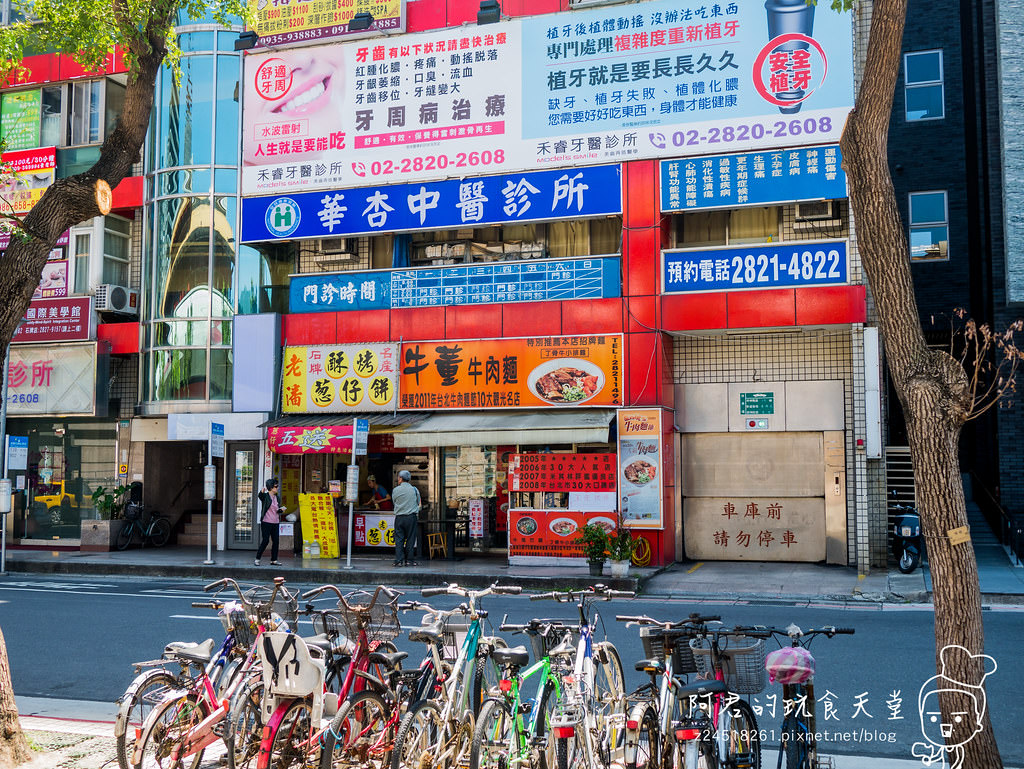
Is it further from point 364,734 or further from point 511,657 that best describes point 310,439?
point 511,657

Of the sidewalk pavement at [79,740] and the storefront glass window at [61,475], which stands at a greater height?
the storefront glass window at [61,475]

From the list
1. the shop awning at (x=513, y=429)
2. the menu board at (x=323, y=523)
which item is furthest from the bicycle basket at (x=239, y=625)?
the menu board at (x=323, y=523)

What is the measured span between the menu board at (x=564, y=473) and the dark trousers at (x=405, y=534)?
216cm

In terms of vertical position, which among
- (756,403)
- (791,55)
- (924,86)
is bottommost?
(756,403)

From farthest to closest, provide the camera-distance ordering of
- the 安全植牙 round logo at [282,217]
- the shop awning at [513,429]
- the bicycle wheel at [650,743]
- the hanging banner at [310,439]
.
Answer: the 安全植牙 round logo at [282,217] → the hanging banner at [310,439] → the shop awning at [513,429] → the bicycle wheel at [650,743]

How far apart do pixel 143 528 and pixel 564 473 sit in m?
10.8

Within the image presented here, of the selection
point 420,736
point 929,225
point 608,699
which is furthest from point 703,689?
point 929,225

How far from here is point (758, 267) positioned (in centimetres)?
1920

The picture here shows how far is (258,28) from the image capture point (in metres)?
23.5

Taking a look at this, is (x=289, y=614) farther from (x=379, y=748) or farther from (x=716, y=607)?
(x=716, y=607)

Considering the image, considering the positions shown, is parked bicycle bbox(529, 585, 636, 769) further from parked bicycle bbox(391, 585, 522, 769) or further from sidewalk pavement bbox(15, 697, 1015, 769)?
sidewalk pavement bbox(15, 697, 1015, 769)

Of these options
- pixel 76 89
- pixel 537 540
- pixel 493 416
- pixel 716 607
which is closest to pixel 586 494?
pixel 537 540

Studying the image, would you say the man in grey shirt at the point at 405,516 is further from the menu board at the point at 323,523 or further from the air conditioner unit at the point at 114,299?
the air conditioner unit at the point at 114,299

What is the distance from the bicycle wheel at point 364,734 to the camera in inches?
242
